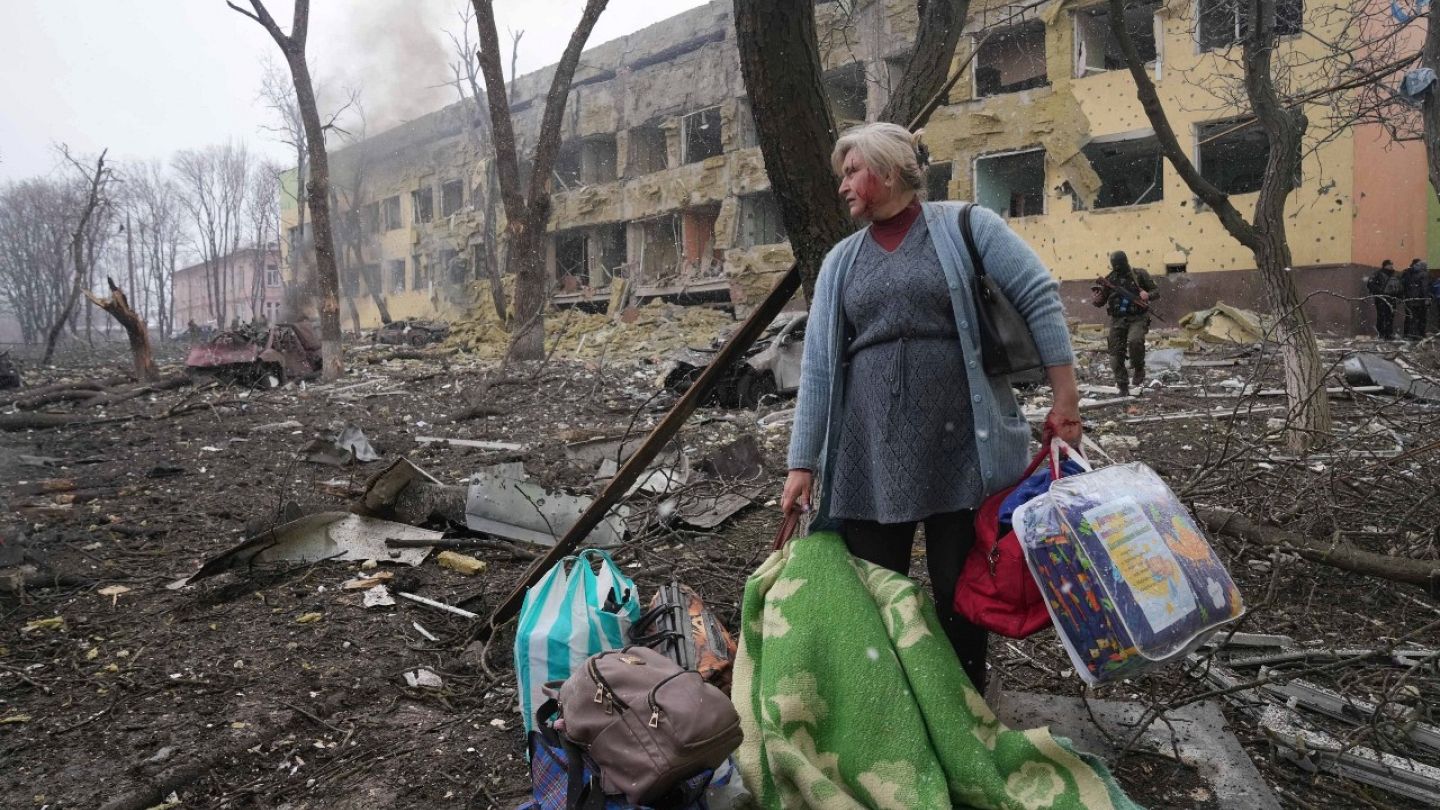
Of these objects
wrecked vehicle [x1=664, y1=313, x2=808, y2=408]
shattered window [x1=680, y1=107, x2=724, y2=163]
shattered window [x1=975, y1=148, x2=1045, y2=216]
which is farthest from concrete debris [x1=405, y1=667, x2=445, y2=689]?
shattered window [x1=680, y1=107, x2=724, y2=163]

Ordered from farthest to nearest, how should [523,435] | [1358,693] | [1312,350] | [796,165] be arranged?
[523,435], [1312,350], [796,165], [1358,693]

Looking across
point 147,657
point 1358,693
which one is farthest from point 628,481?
point 1358,693

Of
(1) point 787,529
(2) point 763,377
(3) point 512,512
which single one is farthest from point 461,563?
(2) point 763,377

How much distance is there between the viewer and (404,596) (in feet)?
13.5

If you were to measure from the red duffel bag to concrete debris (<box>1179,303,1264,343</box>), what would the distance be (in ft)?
45.6

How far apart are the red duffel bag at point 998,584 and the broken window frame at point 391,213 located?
4439 centimetres

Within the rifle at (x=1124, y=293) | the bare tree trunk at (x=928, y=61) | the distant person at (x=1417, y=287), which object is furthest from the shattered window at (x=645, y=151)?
the bare tree trunk at (x=928, y=61)

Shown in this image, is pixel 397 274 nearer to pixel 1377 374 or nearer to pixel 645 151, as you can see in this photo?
pixel 645 151

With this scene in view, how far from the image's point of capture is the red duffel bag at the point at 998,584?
80.9 inches

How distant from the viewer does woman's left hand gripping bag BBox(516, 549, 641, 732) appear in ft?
8.61

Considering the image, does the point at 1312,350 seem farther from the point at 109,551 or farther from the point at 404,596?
the point at 109,551

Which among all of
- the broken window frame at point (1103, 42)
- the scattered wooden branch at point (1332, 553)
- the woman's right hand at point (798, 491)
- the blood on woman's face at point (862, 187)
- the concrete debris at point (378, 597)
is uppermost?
the broken window frame at point (1103, 42)

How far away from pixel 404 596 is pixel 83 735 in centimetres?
136

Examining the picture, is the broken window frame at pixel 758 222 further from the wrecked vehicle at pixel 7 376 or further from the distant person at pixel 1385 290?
the wrecked vehicle at pixel 7 376
